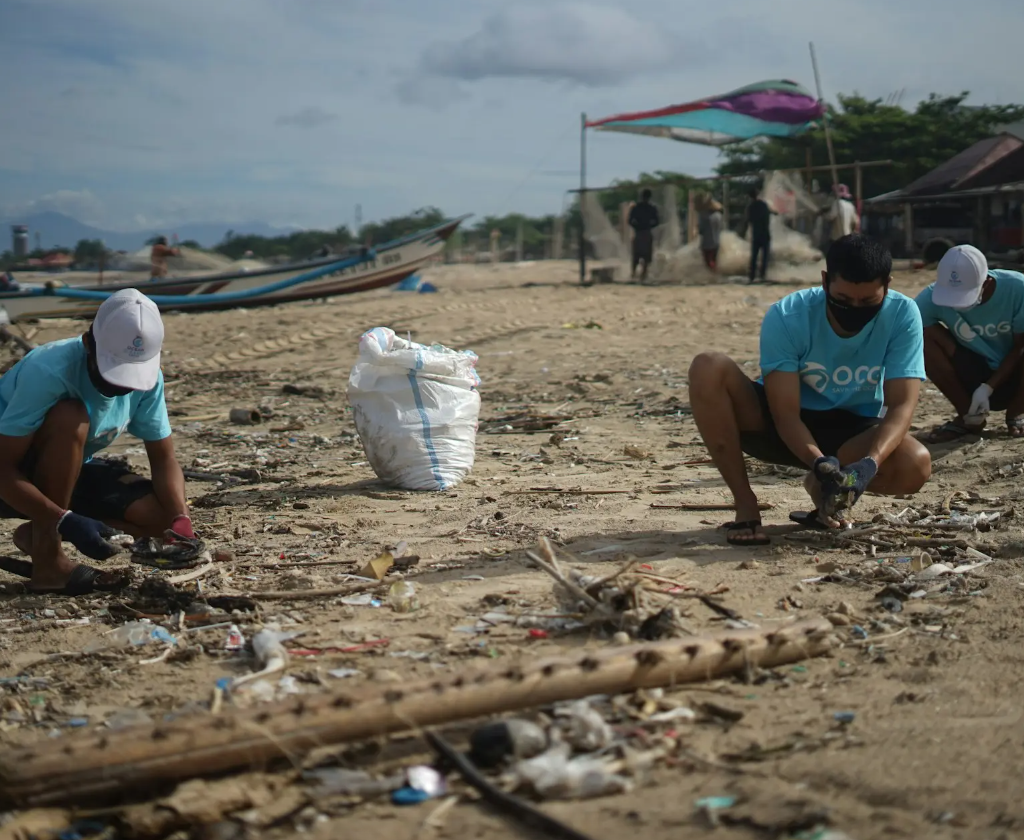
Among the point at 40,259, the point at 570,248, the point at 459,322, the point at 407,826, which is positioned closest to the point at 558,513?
the point at 407,826

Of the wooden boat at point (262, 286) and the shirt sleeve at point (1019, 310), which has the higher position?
the wooden boat at point (262, 286)

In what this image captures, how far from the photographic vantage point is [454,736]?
2.22 m

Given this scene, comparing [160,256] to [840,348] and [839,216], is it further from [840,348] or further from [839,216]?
[840,348]

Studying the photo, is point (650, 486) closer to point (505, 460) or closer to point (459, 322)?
point (505, 460)

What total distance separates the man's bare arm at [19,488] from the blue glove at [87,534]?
0.05 metres

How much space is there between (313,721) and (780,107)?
15899 mm

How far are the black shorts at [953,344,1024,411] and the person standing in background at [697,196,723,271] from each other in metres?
9.78

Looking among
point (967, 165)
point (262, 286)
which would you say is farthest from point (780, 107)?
point (262, 286)

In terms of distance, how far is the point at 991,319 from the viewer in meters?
5.55

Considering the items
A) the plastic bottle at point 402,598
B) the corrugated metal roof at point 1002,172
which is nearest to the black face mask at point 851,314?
the plastic bottle at point 402,598

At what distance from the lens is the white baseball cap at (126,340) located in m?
3.34

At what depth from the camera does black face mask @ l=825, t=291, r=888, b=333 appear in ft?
11.8

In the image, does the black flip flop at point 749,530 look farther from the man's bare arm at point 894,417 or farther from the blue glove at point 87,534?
the blue glove at point 87,534

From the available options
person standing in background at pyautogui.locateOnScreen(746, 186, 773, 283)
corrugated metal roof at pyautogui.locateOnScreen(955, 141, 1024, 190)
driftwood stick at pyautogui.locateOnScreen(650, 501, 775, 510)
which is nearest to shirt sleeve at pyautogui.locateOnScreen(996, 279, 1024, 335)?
driftwood stick at pyautogui.locateOnScreen(650, 501, 775, 510)
